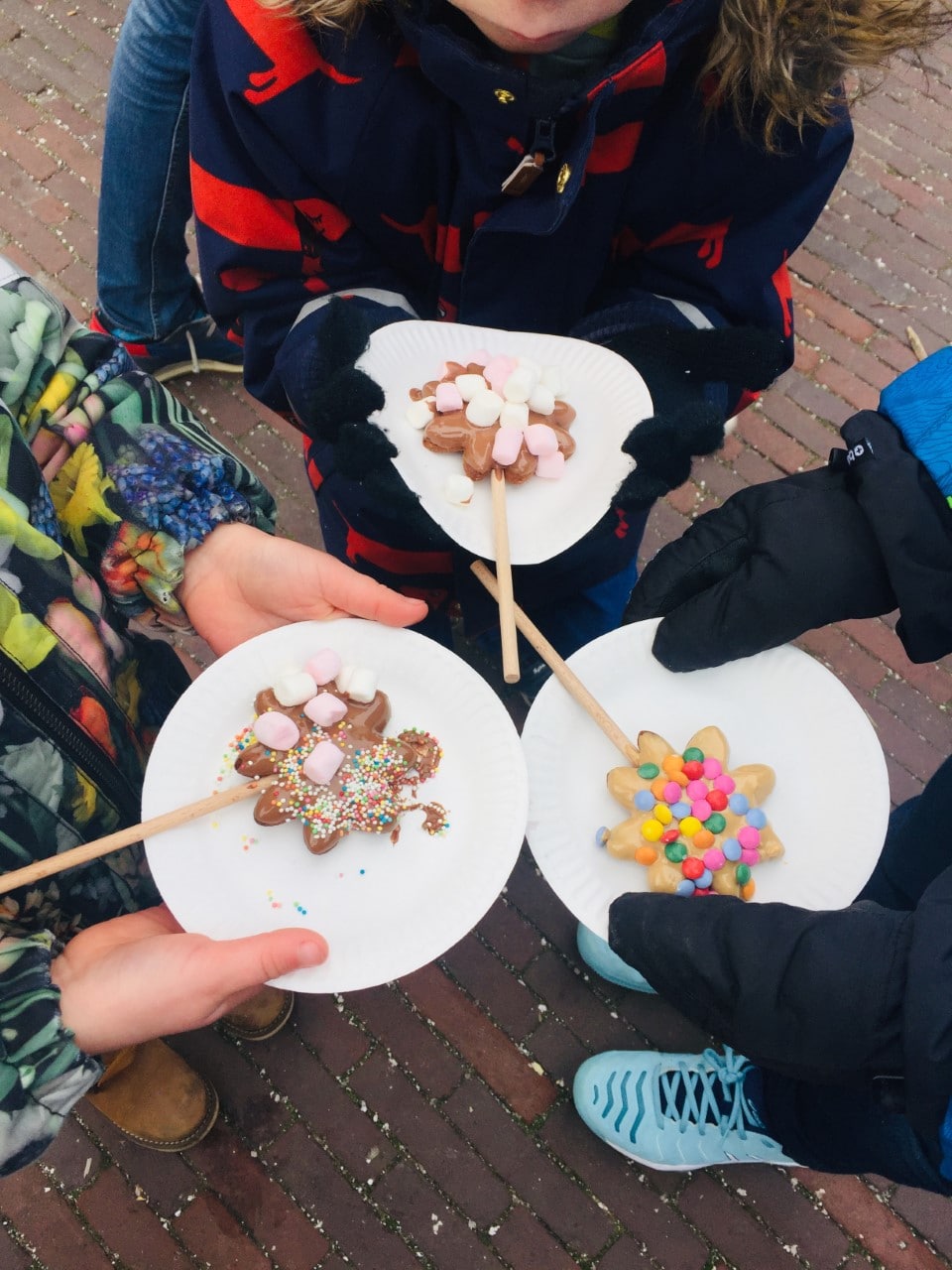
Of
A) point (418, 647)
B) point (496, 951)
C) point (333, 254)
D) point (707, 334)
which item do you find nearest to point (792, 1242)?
point (496, 951)

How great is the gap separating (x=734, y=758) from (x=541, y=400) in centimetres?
87

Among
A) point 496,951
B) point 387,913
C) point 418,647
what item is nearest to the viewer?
point 387,913

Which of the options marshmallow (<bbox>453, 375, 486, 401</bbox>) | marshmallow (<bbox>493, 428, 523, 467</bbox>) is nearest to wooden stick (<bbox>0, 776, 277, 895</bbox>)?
marshmallow (<bbox>493, 428, 523, 467</bbox>)

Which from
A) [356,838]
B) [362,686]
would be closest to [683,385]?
[362,686]

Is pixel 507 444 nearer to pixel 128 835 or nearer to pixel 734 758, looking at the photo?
pixel 734 758

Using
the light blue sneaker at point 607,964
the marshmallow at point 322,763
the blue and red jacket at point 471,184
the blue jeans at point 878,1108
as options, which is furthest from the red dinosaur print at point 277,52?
the light blue sneaker at point 607,964

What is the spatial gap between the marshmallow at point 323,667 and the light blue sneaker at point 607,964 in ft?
3.81

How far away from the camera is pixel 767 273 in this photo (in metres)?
→ 1.97

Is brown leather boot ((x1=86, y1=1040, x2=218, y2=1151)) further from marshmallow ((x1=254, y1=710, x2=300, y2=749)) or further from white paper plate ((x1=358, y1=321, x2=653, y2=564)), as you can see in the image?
white paper plate ((x1=358, y1=321, x2=653, y2=564))

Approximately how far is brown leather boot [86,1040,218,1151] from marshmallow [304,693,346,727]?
1121mm

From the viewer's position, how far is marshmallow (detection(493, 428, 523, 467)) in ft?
6.35

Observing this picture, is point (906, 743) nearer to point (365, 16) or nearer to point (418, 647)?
point (418, 647)

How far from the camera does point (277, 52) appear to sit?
1611mm

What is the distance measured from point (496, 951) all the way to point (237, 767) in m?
1.25
